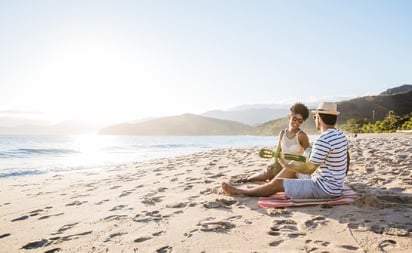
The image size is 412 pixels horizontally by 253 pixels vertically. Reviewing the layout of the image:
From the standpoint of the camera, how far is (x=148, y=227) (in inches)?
163

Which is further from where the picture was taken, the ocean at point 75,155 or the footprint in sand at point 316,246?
the ocean at point 75,155

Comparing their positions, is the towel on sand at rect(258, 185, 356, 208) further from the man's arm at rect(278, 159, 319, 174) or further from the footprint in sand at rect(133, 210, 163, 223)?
the footprint in sand at rect(133, 210, 163, 223)

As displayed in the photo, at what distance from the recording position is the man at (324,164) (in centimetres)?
446

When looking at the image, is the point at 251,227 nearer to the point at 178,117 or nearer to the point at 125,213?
the point at 125,213

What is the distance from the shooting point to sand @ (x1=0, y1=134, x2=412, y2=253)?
133 inches

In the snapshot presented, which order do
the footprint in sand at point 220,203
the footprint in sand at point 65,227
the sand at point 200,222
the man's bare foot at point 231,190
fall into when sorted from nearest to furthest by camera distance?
the sand at point 200,222
the footprint in sand at point 65,227
the footprint in sand at point 220,203
the man's bare foot at point 231,190

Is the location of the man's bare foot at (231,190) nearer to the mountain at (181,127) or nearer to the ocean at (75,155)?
the ocean at (75,155)

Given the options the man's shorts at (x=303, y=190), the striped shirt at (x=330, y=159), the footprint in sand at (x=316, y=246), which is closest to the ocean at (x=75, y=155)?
the man's shorts at (x=303, y=190)

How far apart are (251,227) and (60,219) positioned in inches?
110

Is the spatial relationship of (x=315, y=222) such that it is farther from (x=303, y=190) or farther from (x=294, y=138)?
(x=294, y=138)

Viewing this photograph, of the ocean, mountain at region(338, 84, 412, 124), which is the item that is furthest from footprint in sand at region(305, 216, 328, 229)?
mountain at region(338, 84, 412, 124)

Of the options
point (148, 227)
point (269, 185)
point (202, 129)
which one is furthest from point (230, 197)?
point (202, 129)

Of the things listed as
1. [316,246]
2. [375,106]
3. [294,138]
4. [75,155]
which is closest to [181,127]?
[375,106]

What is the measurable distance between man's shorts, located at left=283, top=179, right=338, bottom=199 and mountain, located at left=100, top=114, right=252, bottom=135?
139 m
